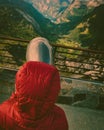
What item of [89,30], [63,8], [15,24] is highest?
[63,8]

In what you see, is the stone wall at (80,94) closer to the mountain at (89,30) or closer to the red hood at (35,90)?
the mountain at (89,30)

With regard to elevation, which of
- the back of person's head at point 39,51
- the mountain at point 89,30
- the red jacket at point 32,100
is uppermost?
the mountain at point 89,30

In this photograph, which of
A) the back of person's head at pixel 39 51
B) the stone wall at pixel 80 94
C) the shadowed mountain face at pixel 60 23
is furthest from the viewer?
the shadowed mountain face at pixel 60 23

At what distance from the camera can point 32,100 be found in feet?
4.86

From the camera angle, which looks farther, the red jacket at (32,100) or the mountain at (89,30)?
the mountain at (89,30)

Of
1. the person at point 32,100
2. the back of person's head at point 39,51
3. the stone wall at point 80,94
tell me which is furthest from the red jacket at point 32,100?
the stone wall at point 80,94

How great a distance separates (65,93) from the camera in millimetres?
5805

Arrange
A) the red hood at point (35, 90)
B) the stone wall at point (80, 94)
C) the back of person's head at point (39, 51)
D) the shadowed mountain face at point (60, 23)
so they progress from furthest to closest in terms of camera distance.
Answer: the shadowed mountain face at point (60, 23) → the stone wall at point (80, 94) → the back of person's head at point (39, 51) → the red hood at point (35, 90)

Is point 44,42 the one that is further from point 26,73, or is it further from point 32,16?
point 32,16

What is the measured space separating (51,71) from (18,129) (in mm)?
328

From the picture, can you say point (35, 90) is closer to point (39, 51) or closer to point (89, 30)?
point (39, 51)

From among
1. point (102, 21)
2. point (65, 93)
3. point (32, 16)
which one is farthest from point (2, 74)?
point (102, 21)

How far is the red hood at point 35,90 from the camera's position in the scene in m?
1.47

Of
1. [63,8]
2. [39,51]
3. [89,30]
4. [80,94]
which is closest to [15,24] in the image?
[63,8]
